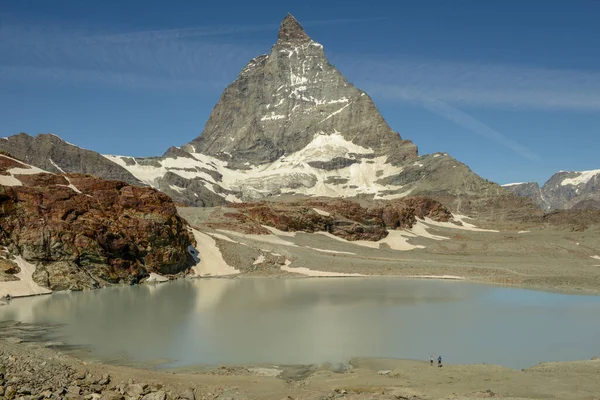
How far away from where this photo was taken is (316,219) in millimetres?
107062

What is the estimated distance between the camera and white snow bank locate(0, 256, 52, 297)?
46625mm

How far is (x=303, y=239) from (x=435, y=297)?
4609 cm

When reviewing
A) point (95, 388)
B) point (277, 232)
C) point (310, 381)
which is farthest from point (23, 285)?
point (277, 232)

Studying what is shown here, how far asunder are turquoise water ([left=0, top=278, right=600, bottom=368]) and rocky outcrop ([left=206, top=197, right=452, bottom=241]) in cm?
4128

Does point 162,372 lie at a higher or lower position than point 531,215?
lower

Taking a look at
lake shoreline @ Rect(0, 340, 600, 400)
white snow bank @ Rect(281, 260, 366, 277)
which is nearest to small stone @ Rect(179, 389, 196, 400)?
lake shoreline @ Rect(0, 340, 600, 400)

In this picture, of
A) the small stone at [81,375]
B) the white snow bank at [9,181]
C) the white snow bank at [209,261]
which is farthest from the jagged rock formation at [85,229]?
the small stone at [81,375]

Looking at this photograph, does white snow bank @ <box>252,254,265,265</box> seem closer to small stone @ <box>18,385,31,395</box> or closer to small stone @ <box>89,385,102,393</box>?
small stone @ <box>89,385,102,393</box>

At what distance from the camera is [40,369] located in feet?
67.6

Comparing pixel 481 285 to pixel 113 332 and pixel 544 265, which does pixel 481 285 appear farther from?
pixel 113 332

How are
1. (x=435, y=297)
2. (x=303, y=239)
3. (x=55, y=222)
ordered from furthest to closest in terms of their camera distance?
(x=303, y=239) < (x=55, y=222) < (x=435, y=297)

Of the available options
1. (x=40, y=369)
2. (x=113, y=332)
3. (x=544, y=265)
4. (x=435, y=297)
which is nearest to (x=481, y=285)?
(x=435, y=297)

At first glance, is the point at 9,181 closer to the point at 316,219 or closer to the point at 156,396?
the point at 156,396

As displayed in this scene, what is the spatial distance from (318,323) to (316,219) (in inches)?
2787
